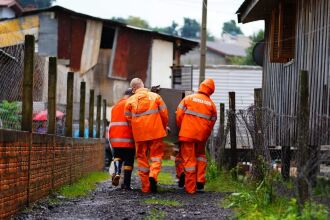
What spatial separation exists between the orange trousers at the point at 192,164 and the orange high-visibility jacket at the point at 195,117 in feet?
0.67

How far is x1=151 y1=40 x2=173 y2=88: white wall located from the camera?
46062 mm

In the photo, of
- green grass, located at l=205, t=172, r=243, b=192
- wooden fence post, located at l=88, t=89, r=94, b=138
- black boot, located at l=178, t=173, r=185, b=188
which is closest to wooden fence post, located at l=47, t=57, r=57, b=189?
black boot, located at l=178, t=173, r=185, b=188

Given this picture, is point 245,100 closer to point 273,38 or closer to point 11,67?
point 273,38

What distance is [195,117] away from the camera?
573 inches

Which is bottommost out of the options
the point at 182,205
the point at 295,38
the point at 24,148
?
the point at 182,205

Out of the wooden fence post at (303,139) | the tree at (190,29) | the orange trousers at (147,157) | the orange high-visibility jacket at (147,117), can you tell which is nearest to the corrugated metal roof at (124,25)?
the orange high-visibility jacket at (147,117)

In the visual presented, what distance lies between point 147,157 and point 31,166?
141 inches

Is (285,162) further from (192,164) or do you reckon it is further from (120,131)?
(120,131)

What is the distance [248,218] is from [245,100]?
1127 inches

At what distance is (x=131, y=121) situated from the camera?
14750 mm

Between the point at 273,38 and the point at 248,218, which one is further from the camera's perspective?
the point at 273,38

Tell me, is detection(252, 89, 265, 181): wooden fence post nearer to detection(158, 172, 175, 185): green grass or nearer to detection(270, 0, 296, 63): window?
detection(270, 0, 296, 63): window

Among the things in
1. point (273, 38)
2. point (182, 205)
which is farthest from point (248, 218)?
point (273, 38)

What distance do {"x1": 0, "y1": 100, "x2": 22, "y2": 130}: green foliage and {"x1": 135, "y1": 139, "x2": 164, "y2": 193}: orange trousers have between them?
356 cm
